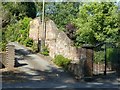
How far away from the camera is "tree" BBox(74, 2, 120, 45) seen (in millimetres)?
29688

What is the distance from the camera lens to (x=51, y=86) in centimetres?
1352

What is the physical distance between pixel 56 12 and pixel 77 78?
32.4m

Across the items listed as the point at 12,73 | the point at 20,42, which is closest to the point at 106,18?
the point at 20,42

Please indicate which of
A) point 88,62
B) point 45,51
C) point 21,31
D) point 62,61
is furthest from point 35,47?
point 88,62

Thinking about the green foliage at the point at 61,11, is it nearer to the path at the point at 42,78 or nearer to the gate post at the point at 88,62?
the path at the point at 42,78

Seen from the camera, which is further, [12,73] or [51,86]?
[12,73]

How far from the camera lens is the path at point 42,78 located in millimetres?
13914

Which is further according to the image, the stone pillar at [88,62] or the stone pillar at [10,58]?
the stone pillar at [10,58]

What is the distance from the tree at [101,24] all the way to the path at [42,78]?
9391mm

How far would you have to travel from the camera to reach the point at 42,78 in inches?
628

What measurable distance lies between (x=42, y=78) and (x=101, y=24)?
51.0 ft

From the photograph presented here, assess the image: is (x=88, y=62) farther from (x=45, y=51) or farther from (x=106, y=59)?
(x=45, y=51)

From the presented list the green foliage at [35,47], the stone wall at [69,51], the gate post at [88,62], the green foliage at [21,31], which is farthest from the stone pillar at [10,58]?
the green foliage at [21,31]

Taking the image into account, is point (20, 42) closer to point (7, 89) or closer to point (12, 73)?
point (12, 73)
